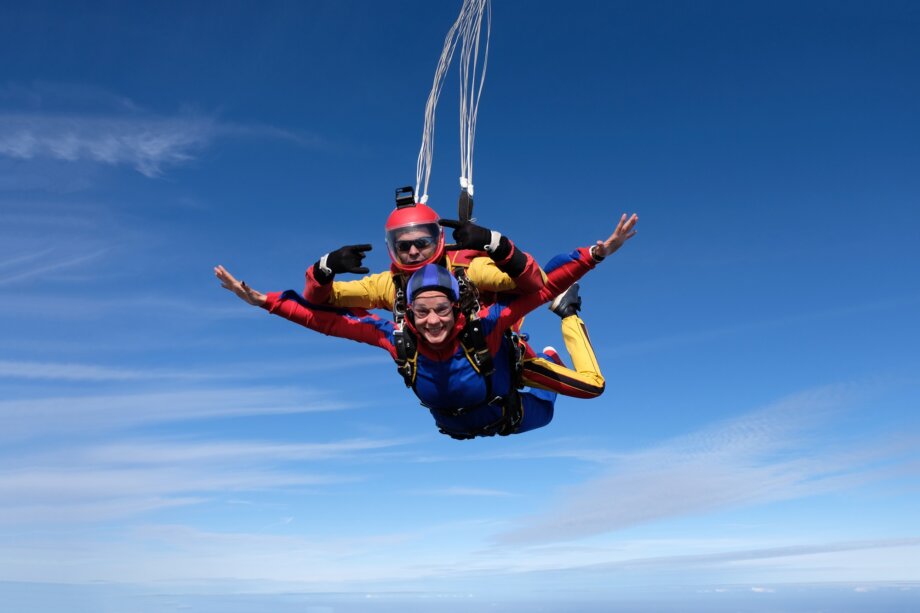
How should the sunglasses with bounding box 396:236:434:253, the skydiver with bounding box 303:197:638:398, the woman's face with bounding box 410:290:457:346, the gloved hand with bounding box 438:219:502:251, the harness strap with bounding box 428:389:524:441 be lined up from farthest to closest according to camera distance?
the harness strap with bounding box 428:389:524:441 < the sunglasses with bounding box 396:236:434:253 < the woman's face with bounding box 410:290:457:346 < the skydiver with bounding box 303:197:638:398 < the gloved hand with bounding box 438:219:502:251

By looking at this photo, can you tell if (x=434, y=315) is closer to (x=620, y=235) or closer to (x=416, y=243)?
(x=416, y=243)

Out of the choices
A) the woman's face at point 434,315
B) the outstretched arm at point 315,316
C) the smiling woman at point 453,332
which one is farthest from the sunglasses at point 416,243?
the outstretched arm at point 315,316

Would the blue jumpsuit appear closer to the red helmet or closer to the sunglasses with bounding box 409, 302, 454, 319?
the sunglasses with bounding box 409, 302, 454, 319

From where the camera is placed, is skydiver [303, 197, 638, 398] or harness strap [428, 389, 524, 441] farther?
harness strap [428, 389, 524, 441]

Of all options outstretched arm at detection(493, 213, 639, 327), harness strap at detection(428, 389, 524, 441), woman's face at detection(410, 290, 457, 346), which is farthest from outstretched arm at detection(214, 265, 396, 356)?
outstretched arm at detection(493, 213, 639, 327)

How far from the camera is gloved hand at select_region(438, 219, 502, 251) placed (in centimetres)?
553

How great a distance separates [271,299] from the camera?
6.53 m

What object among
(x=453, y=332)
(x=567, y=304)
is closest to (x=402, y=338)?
(x=453, y=332)

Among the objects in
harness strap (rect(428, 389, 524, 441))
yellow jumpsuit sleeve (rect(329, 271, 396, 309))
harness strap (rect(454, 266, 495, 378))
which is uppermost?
yellow jumpsuit sleeve (rect(329, 271, 396, 309))

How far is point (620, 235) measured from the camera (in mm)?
5637

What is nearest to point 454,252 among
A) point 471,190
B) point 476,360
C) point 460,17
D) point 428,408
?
point 471,190

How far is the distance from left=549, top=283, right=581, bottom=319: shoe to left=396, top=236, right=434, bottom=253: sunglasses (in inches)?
81.5

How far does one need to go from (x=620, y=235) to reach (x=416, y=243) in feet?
5.53

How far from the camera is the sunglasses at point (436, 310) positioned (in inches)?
229
